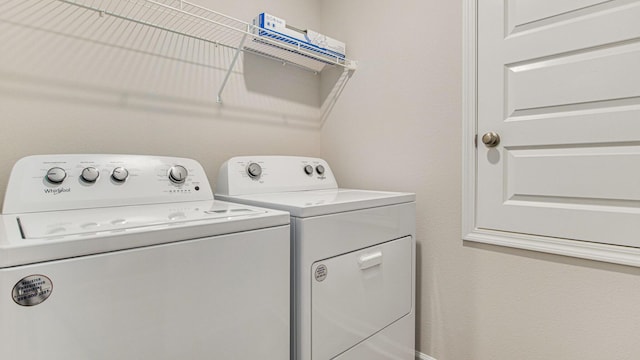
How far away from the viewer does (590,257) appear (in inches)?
42.9

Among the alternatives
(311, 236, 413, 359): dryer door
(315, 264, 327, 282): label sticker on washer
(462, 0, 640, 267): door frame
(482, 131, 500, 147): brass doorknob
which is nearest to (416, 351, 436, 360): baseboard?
(311, 236, 413, 359): dryer door

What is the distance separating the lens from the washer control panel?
0.93m

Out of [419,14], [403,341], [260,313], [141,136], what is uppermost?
[419,14]

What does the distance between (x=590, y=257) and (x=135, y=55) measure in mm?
1850

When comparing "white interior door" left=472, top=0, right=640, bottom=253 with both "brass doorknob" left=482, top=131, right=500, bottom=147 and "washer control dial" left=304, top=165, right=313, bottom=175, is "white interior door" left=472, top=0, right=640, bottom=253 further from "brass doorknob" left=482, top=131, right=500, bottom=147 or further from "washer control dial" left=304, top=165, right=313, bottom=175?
"washer control dial" left=304, top=165, right=313, bottom=175

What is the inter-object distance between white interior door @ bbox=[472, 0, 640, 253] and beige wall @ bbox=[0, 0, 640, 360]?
0.41 feet

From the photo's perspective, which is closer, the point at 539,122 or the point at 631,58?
the point at 631,58

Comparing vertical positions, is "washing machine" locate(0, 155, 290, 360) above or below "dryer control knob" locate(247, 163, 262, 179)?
below

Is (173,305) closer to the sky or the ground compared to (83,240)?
closer to the ground

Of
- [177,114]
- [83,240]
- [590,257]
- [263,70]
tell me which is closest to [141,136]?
[177,114]

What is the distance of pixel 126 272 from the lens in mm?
647

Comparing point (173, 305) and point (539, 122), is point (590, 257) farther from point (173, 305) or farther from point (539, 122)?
point (173, 305)

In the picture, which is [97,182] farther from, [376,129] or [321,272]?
[376,129]

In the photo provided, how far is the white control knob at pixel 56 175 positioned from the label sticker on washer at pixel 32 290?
1.76 feet
